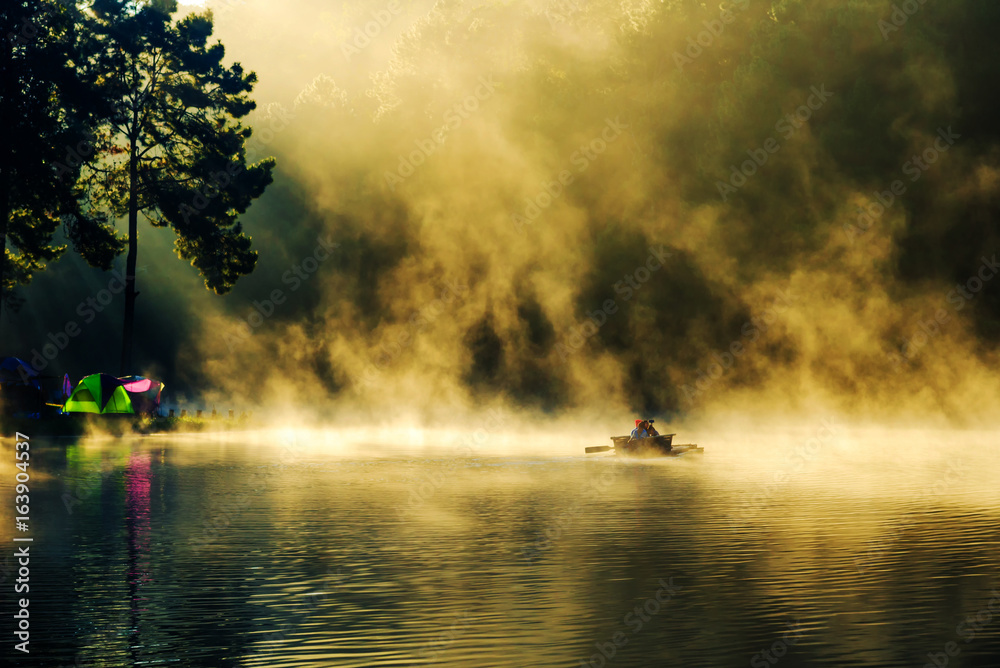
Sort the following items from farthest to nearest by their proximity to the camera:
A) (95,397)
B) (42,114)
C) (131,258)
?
(131,258) < (95,397) < (42,114)

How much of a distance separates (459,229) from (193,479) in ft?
163

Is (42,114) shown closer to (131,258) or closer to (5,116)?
(5,116)

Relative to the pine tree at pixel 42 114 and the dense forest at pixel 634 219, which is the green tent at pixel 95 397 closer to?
the pine tree at pixel 42 114

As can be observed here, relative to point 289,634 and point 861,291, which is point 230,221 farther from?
point 289,634

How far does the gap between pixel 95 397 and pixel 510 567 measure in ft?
131

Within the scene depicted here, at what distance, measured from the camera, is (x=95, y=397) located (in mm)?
50875

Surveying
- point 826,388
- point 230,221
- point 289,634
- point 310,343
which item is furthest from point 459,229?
point 289,634

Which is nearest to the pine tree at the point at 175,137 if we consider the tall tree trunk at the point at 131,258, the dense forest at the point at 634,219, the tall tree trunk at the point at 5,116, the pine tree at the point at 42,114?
the tall tree trunk at the point at 131,258

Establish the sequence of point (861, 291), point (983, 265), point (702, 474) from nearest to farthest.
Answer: point (702, 474) → point (983, 265) → point (861, 291)

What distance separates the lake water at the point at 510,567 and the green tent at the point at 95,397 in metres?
21.1

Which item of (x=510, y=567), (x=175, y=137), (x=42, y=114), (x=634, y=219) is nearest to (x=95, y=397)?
(x=42, y=114)

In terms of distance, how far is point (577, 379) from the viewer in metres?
66.1

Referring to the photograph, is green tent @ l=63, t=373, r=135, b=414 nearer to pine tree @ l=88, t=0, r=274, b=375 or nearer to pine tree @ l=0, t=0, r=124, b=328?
pine tree @ l=88, t=0, r=274, b=375

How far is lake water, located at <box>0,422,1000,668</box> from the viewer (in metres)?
11.3
